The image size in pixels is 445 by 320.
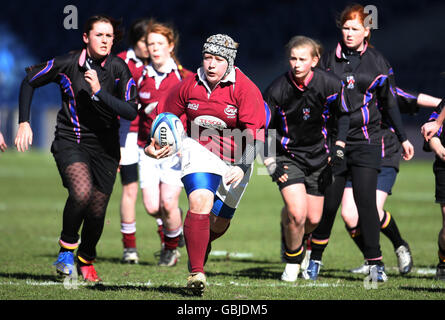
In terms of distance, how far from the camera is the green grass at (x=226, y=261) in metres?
5.85

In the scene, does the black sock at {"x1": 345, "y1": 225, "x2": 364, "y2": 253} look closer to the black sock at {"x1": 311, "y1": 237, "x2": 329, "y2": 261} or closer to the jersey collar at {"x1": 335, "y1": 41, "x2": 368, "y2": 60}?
the black sock at {"x1": 311, "y1": 237, "x2": 329, "y2": 261}

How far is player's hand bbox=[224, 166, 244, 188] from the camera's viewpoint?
571 cm

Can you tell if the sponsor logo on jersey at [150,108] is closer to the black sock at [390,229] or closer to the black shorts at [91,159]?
the black shorts at [91,159]

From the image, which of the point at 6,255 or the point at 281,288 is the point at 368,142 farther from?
the point at 6,255

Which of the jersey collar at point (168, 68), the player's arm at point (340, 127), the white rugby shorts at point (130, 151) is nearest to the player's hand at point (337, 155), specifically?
the player's arm at point (340, 127)

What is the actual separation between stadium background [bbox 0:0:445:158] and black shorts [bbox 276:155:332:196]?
23.0 m

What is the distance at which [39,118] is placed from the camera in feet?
118

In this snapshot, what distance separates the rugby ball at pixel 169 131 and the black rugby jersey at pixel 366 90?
6.30ft

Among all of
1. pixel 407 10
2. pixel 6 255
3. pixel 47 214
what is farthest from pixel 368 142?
pixel 407 10

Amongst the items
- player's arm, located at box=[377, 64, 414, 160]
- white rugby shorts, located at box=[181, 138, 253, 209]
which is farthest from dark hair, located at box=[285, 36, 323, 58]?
white rugby shorts, located at box=[181, 138, 253, 209]

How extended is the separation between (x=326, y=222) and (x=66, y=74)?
9.24 ft

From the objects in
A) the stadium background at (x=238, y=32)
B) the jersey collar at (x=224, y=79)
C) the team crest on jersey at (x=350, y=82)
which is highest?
the stadium background at (x=238, y=32)

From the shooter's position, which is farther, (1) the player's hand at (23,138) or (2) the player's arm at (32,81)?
(2) the player's arm at (32,81)

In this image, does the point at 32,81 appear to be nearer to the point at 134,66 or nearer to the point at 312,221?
the point at 134,66
